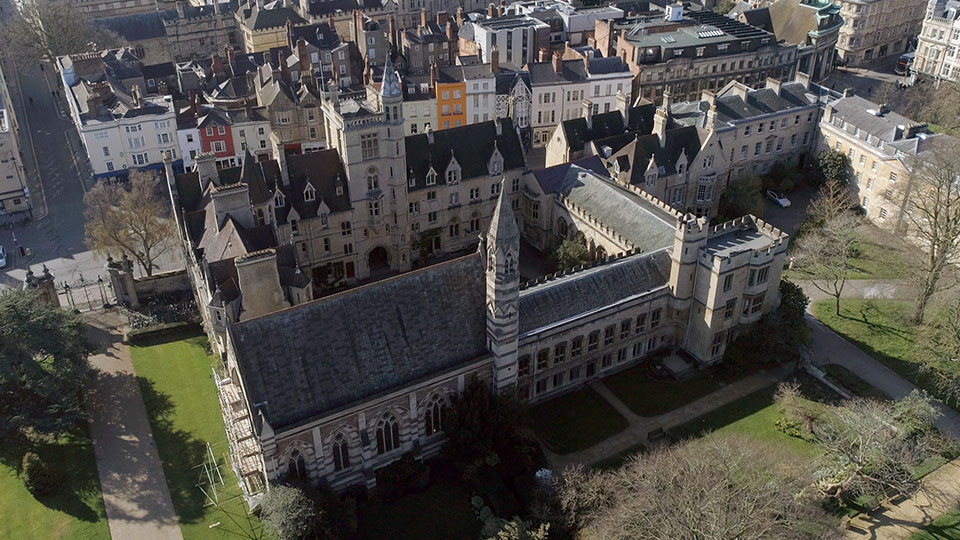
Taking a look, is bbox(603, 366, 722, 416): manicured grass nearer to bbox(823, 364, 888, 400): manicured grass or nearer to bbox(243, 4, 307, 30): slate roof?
bbox(823, 364, 888, 400): manicured grass

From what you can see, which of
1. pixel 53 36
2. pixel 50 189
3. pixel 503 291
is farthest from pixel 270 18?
pixel 503 291

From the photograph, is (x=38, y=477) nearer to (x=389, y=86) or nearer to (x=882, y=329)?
(x=389, y=86)

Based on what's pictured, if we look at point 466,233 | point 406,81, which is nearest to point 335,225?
point 466,233

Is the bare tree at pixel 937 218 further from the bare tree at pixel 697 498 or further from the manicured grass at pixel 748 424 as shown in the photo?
the bare tree at pixel 697 498

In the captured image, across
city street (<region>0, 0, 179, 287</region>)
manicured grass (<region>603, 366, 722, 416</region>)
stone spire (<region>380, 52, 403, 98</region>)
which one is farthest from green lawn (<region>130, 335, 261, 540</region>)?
manicured grass (<region>603, 366, 722, 416</region>)

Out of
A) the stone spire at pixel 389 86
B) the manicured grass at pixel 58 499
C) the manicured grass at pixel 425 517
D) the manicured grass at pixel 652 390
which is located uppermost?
the stone spire at pixel 389 86

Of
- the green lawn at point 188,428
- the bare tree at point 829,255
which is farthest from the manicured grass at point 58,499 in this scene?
the bare tree at point 829,255
